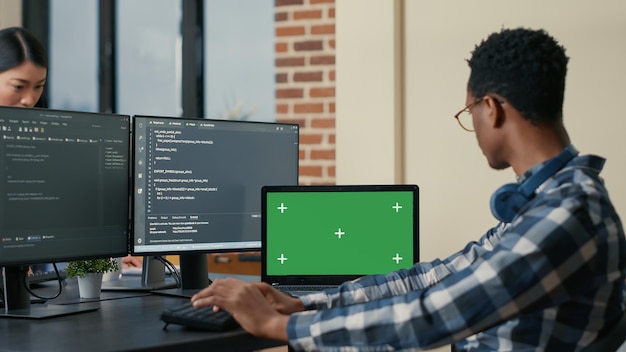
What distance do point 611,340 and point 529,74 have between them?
1.61ft

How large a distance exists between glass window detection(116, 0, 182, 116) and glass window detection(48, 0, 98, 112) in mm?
170

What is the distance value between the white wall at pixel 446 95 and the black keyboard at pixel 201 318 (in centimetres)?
154

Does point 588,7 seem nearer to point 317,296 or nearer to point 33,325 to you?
point 317,296

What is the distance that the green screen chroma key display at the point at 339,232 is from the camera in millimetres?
2369

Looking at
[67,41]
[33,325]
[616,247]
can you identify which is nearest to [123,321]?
[33,325]

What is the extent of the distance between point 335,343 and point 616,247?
1.66 feet

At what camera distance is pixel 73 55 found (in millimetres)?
4902

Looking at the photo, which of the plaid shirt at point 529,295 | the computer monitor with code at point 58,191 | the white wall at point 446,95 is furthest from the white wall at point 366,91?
the plaid shirt at point 529,295

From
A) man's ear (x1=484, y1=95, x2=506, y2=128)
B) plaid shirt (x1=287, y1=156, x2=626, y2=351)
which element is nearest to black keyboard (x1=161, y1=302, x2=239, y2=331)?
plaid shirt (x1=287, y1=156, x2=626, y2=351)

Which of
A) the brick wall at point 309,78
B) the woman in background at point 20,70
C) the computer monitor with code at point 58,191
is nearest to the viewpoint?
the computer monitor with code at point 58,191

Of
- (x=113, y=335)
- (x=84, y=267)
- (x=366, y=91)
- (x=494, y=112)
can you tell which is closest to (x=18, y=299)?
(x=84, y=267)

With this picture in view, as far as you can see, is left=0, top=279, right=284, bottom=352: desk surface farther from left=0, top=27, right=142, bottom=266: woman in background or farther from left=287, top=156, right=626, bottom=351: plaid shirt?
left=0, top=27, right=142, bottom=266: woman in background

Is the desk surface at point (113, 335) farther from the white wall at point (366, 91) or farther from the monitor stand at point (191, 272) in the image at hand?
the white wall at point (366, 91)

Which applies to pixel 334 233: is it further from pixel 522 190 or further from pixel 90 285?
pixel 522 190
